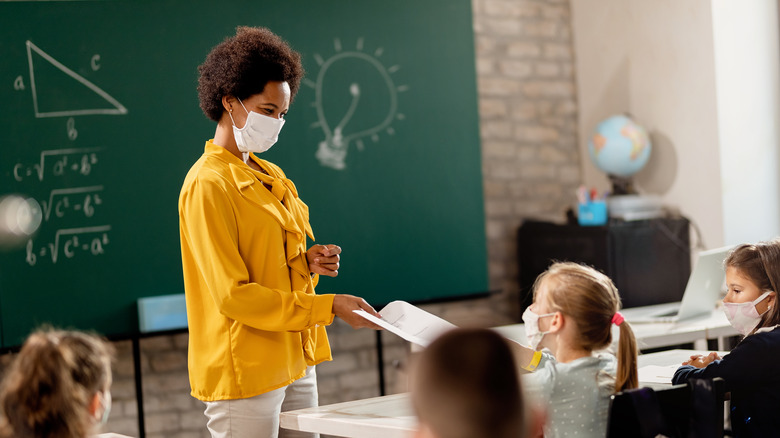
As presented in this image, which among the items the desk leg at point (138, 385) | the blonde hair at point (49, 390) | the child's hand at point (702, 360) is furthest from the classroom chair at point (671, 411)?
the desk leg at point (138, 385)

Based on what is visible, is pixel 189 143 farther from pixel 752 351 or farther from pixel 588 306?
pixel 752 351

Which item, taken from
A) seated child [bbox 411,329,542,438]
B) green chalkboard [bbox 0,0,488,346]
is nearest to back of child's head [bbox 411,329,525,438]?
seated child [bbox 411,329,542,438]

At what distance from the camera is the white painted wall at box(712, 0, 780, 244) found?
428 centimetres

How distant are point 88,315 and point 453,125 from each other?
1970mm

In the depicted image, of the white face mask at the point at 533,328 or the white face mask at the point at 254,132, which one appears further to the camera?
the white face mask at the point at 254,132

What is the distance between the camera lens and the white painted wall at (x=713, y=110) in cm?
429

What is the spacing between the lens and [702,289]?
341cm

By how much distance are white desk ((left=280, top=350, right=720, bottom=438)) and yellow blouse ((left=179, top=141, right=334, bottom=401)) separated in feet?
0.32

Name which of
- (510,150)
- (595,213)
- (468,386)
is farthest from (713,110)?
(468,386)

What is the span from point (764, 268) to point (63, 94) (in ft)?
8.73

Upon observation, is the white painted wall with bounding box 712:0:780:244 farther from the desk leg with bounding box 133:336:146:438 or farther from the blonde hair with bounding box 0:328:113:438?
the blonde hair with bounding box 0:328:113:438

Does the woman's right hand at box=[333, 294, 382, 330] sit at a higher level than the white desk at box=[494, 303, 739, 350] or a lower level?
higher

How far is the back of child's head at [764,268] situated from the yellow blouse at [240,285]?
1165 mm

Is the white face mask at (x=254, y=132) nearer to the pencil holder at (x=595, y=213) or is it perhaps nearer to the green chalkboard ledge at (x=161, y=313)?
the green chalkboard ledge at (x=161, y=313)
